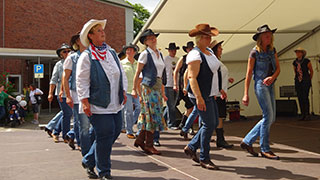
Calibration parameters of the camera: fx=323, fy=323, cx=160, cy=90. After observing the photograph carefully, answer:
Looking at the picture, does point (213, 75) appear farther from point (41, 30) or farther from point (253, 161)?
point (41, 30)

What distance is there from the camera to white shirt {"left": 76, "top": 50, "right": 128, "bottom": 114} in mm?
3469

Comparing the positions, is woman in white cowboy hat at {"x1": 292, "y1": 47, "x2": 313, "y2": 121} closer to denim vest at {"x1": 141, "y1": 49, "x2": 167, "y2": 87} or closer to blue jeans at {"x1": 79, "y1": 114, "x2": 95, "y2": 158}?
denim vest at {"x1": 141, "y1": 49, "x2": 167, "y2": 87}

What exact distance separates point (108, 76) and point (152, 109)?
71.2 inches

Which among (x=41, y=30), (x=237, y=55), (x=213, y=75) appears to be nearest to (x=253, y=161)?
(x=213, y=75)

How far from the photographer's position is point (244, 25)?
Answer: 8.99 metres

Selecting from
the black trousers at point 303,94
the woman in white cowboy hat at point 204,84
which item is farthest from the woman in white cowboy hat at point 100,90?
the black trousers at point 303,94

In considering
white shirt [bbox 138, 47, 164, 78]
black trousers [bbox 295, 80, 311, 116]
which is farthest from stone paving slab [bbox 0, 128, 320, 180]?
black trousers [bbox 295, 80, 311, 116]

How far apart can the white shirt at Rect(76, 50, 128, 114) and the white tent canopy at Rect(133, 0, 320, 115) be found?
4.14 m

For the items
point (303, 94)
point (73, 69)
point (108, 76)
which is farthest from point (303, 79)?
point (108, 76)

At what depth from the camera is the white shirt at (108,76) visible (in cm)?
347

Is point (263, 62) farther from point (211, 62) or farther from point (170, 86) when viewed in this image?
point (170, 86)

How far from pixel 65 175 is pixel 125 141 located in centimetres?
271

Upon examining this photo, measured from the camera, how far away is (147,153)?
17.1 feet

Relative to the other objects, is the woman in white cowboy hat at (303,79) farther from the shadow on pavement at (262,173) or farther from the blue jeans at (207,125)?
the blue jeans at (207,125)
